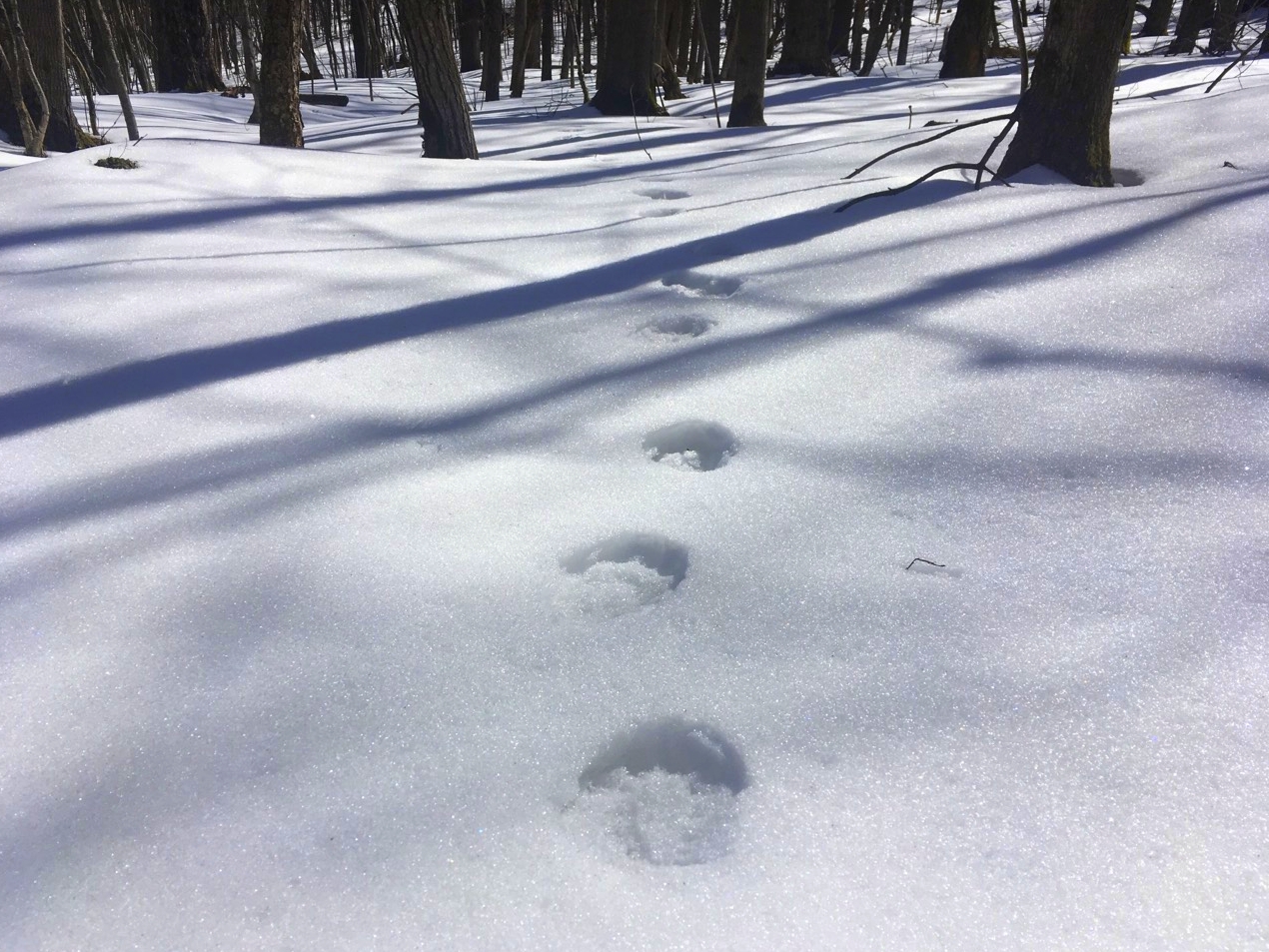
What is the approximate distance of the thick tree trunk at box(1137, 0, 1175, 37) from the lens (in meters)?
11.8

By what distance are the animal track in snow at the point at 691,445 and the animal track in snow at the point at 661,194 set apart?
1463 millimetres

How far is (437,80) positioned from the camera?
3.75 metres

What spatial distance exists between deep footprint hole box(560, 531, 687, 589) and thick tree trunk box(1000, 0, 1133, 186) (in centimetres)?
199

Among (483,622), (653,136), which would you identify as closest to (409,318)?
(483,622)

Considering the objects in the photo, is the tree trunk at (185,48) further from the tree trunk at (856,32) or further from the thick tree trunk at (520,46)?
the tree trunk at (856,32)

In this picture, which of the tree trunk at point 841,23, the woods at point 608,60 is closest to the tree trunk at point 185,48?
the woods at point 608,60

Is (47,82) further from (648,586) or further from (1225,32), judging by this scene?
(1225,32)

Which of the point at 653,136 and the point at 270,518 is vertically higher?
the point at 653,136

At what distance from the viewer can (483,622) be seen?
3.16 ft

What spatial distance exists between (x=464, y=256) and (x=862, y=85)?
601 cm

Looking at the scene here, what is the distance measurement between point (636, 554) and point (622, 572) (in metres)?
0.05

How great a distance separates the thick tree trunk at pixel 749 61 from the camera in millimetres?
4328

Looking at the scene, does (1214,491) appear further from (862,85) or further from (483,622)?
(862,85)

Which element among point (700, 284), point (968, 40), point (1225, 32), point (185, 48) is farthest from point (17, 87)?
point (1225, 32)
